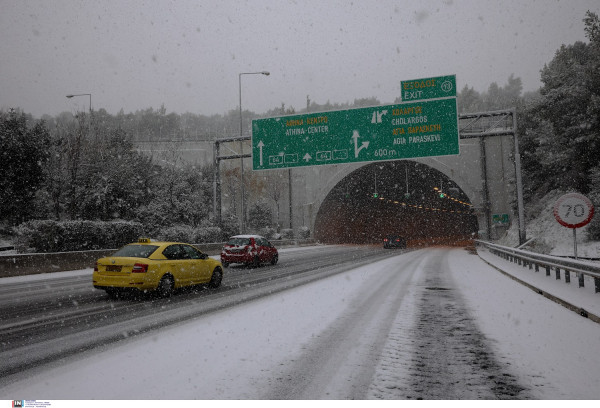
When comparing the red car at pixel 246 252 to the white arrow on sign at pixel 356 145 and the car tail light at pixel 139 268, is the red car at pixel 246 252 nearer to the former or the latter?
the white arrow on sign at pixel 356 145

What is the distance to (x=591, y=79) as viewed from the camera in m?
25.5

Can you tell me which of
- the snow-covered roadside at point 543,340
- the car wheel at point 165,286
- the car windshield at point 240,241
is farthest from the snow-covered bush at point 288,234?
the snow-covered roadside at point 543,340

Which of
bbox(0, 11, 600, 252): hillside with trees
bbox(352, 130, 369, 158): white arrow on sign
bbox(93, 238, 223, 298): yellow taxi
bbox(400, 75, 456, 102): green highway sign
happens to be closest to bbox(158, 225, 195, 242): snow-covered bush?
bbox(0, 11, 600, 252): hillside with trees

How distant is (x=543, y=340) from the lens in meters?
6.13

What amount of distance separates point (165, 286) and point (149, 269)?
768mm

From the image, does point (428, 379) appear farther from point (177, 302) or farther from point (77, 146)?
point (77, 146)

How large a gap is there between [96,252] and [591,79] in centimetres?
2903

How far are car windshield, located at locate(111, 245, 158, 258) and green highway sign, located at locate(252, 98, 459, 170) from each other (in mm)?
14868

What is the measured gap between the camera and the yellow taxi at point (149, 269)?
10.4m

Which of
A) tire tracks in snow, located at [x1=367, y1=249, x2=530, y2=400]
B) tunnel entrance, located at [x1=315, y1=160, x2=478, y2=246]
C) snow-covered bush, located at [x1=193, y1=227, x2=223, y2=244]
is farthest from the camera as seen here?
tunnel entrance, located at [x1=315, y1=160, x2=478, y2=246]

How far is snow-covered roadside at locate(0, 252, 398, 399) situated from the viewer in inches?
166

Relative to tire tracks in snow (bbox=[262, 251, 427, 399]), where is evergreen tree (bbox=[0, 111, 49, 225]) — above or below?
above

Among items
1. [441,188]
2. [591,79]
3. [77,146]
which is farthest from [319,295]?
[441,188]

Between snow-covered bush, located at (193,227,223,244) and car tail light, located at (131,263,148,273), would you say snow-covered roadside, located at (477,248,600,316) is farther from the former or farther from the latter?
snow-covered bush, located at (193,227,223,244)
